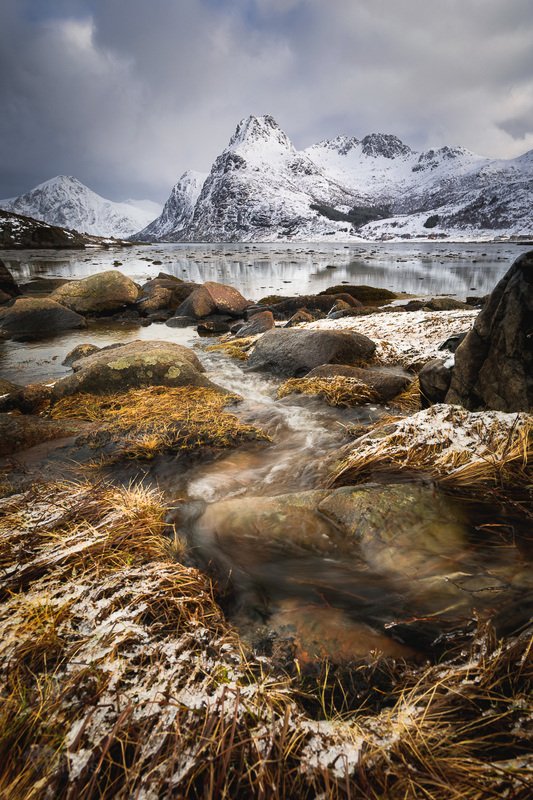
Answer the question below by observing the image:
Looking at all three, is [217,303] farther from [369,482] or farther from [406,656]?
[406,656]

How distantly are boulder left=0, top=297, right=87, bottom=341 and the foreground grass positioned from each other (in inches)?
529

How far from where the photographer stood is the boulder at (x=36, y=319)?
499 inches

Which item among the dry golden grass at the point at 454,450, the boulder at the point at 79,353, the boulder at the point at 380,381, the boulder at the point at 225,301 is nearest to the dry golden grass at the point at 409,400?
the boulder at the point at 380,381

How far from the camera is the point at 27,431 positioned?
421 centimetres

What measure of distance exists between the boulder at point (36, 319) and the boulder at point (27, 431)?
32.0 feet

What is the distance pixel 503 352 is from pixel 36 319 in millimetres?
14827

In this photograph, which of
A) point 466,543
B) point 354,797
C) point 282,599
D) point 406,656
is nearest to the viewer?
point 354,797

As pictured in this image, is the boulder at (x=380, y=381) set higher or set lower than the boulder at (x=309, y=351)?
lower

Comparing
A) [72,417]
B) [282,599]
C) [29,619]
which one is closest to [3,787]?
[29,619]

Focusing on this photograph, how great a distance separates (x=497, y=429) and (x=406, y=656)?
6.76ft

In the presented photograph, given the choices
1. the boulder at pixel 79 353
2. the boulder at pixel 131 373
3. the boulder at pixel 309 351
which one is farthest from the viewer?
the boulder at pixel 79 353

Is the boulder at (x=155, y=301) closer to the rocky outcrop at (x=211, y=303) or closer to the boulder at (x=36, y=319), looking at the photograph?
the rocky outcrop at (x=211, y=303)

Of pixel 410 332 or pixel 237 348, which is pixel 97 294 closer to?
pixel 237 348

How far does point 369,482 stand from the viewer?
2.87 m
